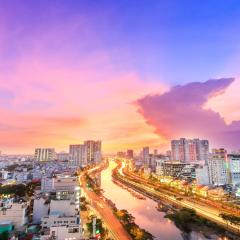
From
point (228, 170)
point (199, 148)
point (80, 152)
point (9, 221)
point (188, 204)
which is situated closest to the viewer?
point (9, 221)

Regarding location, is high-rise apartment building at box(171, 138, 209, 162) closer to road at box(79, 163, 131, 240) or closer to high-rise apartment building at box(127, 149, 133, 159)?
road at box(79, 163, 131, 240)

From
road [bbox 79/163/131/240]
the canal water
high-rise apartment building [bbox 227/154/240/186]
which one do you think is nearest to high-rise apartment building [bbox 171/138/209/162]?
high-rise apartment building [bbox 227/154/240/186]

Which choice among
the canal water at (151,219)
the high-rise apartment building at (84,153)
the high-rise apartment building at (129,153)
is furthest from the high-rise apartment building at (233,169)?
the high-rise apartment building at (129,153)

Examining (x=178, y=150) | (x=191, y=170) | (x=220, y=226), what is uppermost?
(x=178, y=150)

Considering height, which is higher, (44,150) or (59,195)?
(44,150)

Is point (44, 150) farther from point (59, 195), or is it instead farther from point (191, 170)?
point (59, 195)

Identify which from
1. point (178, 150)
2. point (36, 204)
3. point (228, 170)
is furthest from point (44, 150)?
point (36, 204)
